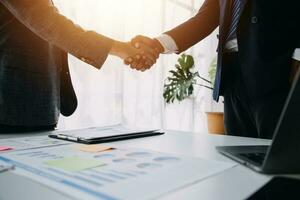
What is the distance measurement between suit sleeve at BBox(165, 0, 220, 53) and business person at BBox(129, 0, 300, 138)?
30 cm

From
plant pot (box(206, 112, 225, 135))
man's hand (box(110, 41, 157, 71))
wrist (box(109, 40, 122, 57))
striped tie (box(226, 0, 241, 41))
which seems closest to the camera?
striped tie (box(226, 0, 241, 41))

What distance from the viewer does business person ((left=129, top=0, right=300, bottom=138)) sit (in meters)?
1.12

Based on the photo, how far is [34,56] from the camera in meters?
1.12

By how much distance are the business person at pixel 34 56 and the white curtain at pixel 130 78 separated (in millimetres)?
669

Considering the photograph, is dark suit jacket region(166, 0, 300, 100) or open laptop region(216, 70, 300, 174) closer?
open laptop region(216, 70, 300, 174)

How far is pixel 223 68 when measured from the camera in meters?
1.31

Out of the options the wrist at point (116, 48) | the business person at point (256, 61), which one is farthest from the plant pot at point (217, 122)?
the wrist at point (116, 48)

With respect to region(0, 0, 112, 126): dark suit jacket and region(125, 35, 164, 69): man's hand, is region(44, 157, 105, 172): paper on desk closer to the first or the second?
region(0, 0, 112, 126): dark suit jacket

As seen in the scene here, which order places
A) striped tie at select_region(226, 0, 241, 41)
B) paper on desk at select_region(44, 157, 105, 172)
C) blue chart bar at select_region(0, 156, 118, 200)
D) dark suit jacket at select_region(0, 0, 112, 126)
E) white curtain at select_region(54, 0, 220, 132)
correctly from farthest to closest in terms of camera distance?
white curtain at select_region(54, 0, 220, 132) → striped tie at select_region(226, 0, 241, 41) → dark suit jacket at select_region(0, 0, 112, 126) → paper on desk at select_region(44, 157, 105, 172) → blue chart bar at select_region(0, 156, 118, 200)

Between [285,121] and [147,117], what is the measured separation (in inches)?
104

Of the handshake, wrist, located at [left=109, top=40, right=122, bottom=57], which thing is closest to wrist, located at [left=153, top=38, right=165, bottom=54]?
the handshake

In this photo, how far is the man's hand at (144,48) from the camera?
1633mm

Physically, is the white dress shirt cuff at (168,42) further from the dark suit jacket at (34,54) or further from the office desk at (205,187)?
the office desk at (205,187)

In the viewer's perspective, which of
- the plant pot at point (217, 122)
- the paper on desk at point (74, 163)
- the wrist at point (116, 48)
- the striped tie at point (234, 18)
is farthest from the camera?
the plant pot at point (217, 122)
